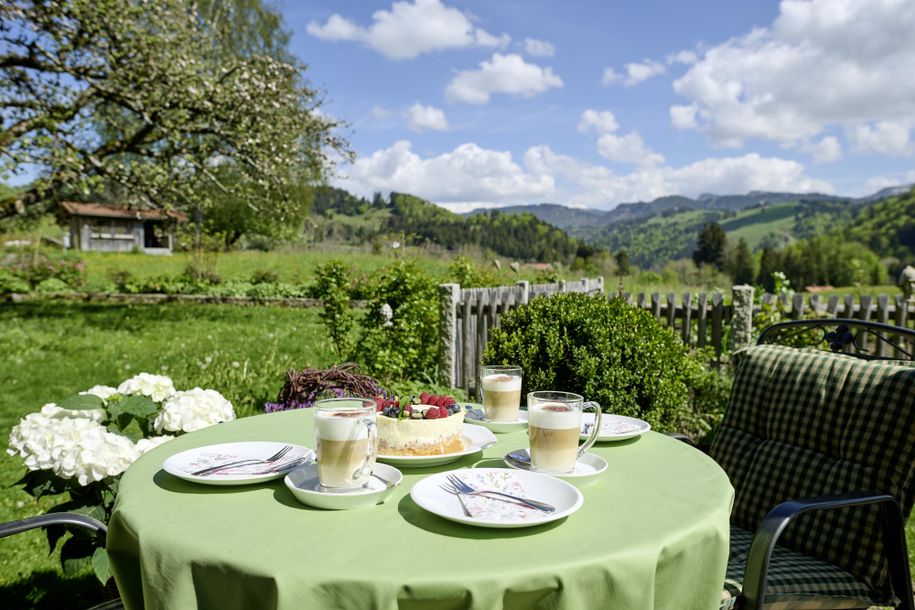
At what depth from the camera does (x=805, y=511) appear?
165cm

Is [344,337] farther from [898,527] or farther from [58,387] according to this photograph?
[898,527]

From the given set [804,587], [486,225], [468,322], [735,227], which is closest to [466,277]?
[468,322]

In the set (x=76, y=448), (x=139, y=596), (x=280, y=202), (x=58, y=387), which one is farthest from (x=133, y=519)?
(x=280, y=202)

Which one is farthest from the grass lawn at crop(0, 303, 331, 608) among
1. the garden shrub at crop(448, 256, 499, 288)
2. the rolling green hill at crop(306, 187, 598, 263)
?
Result: the rolling green hill at crop(306, 187, 598, 263)

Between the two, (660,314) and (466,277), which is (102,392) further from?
(466,277)

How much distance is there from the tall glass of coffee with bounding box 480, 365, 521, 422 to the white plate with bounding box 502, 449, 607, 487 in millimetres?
295

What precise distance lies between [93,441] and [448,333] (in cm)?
437

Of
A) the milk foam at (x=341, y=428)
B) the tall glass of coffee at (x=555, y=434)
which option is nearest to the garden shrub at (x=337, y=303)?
the tall glass of coffee at (x=555, y=434)

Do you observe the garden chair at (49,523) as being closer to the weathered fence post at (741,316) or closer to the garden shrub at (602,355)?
the garden shrub at (602,355)

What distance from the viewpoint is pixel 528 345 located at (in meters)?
3.77

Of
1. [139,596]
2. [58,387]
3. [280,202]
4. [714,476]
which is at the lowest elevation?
[58,387]

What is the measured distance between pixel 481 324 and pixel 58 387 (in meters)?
4.81

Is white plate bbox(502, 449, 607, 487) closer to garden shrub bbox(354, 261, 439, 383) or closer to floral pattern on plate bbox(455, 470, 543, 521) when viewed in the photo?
floral pattern on plate bbox(455, 470, 543, 521)

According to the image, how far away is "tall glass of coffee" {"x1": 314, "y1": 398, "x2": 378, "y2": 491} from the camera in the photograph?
4.48 feet
